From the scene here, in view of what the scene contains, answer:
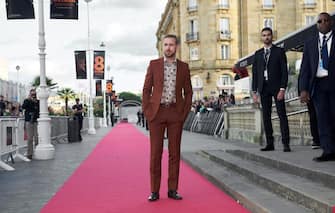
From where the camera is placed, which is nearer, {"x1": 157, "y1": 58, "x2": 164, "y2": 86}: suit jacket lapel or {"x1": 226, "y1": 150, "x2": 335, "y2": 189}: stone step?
{"x1": 226, "y1": 150, "x2": 335, "y2": 189}: stone step

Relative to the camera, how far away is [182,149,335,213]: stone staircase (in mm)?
5348

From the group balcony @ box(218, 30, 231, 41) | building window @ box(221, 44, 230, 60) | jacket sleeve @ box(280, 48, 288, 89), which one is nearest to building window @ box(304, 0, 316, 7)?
balcony @ box(218, 30, 231, 41)

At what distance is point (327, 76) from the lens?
22.9ft

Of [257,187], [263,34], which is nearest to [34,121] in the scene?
[263,34]

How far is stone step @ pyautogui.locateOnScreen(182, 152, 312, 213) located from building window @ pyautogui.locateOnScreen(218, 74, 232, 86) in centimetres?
5505

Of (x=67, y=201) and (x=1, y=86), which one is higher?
(x=1, y=86)

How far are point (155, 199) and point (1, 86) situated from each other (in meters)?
23.0

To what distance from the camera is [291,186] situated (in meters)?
5.93

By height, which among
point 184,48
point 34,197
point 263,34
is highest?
point 184,48

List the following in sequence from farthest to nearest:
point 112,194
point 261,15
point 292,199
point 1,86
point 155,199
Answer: point 261,15 → point 1,86 → point 112,194 → point 155,199 → point 292,199

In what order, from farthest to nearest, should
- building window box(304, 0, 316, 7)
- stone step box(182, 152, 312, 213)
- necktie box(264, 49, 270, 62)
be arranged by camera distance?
building window box(304, 0, 316, 7) < necktie box(264, 49, 270, 62) < stone step box(182, 152, 312, 213)

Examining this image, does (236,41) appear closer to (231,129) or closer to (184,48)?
(184,48)

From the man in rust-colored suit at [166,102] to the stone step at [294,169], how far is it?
60.9 inches

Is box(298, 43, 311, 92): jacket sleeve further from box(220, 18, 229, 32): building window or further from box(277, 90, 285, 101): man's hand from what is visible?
box(220, 18, 229, 32): building window
